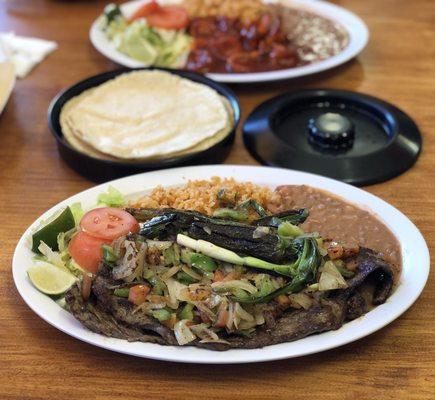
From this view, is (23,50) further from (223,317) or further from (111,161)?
(223,317)

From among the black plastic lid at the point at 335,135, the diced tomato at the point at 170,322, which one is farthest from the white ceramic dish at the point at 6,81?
the diced tomato at the point at 170,322

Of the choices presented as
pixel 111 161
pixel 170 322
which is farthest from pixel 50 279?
pixel 111 161

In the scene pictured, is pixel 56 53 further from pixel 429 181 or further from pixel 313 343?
pixel 313 343

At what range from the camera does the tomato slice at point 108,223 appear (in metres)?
1.90

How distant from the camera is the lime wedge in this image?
70.6 inches

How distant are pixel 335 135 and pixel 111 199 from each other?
960 mm

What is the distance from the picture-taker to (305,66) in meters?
3.08

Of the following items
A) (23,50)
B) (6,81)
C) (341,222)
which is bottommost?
(23,50)

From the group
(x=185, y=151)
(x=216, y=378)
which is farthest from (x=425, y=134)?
(x=216, y=378)

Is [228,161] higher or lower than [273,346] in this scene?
lower

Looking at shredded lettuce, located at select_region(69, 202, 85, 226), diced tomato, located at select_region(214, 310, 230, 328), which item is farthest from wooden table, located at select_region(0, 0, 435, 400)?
shredded lettuce, located at select_region(69, 202, 85, 226)

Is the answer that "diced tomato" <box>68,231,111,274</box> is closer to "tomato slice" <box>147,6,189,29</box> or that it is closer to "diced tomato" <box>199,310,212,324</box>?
"diced tomato" <box>199,310,212,324</box>

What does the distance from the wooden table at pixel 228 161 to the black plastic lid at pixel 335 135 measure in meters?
0.08

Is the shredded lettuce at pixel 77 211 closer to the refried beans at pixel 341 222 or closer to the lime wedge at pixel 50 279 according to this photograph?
the lime wedge at pixel 50 279
